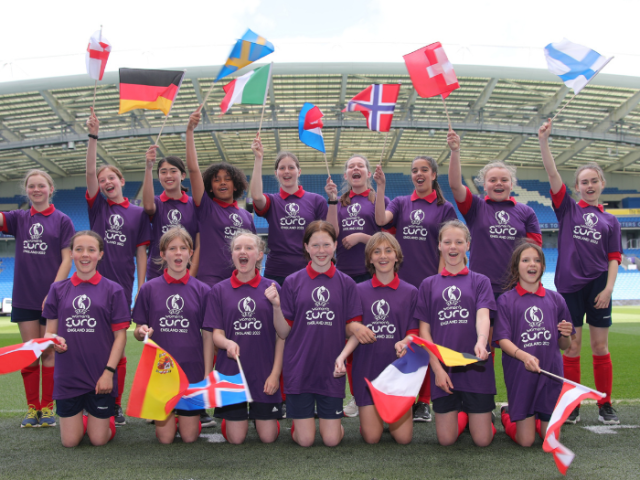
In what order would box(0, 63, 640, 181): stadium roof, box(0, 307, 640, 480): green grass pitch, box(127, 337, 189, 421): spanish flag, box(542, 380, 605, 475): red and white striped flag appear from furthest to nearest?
1. box(0, 63, 640, 181): stadium roof
2. box(127, 337, 189, 421): spanish flag
3. box(0, 307, 640, 480): green grass pitch
4. box(542, 380, 605, 475): red and white striped flag

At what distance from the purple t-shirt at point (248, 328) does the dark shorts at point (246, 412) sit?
54 mm

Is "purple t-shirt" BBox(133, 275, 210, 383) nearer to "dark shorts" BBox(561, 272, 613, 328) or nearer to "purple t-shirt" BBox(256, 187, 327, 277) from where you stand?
"purple t-shirt" BBox(256, 187, 327, 277)

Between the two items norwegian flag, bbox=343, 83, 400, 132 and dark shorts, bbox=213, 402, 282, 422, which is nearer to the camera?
dark shorts, bbox=213, 402, 282, 422

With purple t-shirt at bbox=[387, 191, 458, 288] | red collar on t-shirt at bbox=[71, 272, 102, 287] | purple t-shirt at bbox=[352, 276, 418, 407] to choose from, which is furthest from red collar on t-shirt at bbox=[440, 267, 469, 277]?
red collar on t-shirt at bbox=[71, 272, 102, 287]

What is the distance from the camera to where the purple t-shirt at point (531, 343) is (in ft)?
10.5

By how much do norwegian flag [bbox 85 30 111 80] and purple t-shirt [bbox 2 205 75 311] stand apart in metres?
1.33

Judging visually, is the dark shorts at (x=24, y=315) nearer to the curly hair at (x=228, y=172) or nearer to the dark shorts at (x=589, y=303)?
the curly hair at (x=228, y=172)

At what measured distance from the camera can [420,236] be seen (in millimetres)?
4238

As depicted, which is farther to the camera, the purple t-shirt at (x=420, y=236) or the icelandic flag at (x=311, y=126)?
the icelandic flag at (x=311, y=126)

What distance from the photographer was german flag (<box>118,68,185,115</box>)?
4387 millimetres

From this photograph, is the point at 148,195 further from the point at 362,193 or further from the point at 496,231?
the point at 496,231

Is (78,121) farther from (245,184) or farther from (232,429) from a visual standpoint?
(232,429)

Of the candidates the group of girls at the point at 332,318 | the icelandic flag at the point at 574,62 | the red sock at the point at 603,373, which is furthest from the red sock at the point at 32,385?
the icelandic flag at the point at 574,62

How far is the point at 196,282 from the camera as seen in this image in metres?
3.70
